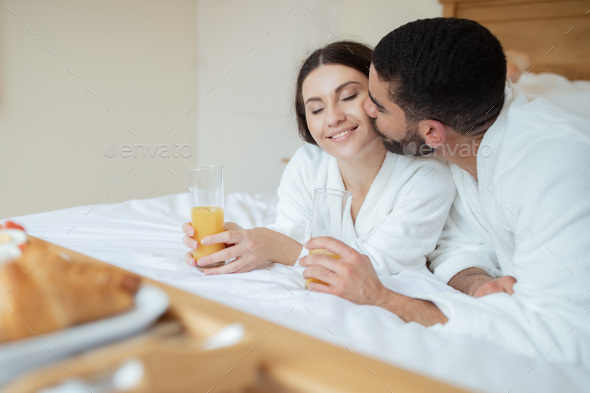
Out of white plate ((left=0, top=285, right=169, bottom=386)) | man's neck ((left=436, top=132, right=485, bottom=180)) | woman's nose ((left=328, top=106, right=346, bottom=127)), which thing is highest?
woman's nose ((left=328, top=106, right=346, bottom=127))

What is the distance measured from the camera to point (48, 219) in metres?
1.50

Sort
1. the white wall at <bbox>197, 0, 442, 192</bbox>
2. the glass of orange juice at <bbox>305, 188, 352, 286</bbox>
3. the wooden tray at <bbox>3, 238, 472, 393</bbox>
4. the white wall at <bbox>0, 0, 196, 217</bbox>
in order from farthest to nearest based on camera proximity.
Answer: the white wall at <bbox>197, 0, 442, 192</bbox> < the white wall at <bbox>0, 0, 196, 217</bbox> < the glass of orange juice at <bbox>305, 188, 352, 286</bbox> < the wooden tray at <bbox>3, 238, 472, 393</bbox>

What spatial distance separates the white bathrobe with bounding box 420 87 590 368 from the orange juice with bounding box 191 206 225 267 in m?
0.47

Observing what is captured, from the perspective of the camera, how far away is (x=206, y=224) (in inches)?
43.8

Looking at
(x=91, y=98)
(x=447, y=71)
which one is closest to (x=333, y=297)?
(x=447, y=71)

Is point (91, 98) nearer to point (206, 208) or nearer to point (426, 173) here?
point (206, 208)

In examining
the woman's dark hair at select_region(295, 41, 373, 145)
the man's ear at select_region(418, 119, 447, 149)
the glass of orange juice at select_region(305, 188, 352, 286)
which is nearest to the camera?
the glass of orange juice at select_region(305, 188, 352, 286)

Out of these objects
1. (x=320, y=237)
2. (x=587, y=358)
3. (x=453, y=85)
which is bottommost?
(x=587, y=358)

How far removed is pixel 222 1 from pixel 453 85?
9.64 feet

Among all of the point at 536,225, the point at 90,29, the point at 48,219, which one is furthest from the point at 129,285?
the point at 90,29

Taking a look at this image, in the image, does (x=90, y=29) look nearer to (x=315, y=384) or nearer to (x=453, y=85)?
Answer: (x=453, y=85)

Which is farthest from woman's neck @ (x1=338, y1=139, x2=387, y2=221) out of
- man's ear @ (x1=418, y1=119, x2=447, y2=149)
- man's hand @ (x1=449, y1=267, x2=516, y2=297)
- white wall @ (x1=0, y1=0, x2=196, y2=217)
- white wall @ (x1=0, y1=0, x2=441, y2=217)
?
white wall @ (x1=0, y1=0, x2=196, y2=217)

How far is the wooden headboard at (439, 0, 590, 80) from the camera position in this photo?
212cm

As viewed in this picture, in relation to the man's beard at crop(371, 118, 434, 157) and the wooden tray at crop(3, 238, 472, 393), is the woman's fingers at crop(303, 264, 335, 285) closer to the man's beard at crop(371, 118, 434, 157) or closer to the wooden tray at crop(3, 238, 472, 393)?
the man's beard at crop(371, 118, 434, 157)
